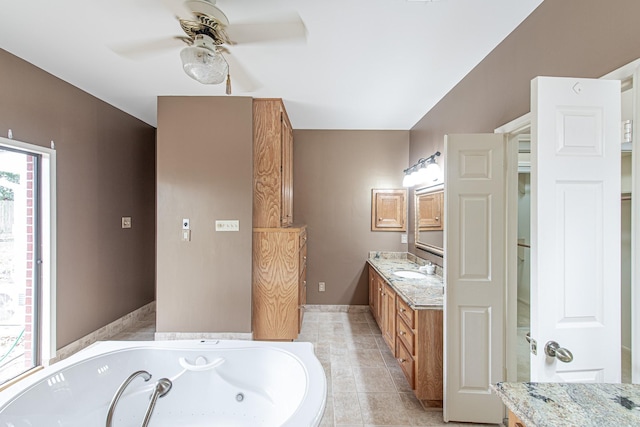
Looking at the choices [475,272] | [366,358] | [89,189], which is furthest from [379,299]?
[89,189]

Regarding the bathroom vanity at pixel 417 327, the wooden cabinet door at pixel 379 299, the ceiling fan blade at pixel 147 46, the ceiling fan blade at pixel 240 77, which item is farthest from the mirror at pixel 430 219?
the ceiling fan blade at pixel 147 46

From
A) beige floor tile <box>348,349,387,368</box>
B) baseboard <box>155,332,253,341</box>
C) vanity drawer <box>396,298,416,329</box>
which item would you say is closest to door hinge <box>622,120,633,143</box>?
vanity drawer <box>396,298,416,329</box>

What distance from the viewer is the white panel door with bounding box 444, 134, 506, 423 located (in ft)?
5.98

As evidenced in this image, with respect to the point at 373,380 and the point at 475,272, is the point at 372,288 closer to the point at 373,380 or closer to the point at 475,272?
the point at 373,380

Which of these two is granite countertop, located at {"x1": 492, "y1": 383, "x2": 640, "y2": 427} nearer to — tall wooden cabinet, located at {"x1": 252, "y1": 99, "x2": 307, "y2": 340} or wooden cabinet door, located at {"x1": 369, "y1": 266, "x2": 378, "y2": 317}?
tall wooden cabinet, located at {"x1": 252, "y1": 99, "x2": 307, "y2": 340}

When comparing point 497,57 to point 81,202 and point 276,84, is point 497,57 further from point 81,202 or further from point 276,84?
point 81,202

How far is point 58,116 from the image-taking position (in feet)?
8.28

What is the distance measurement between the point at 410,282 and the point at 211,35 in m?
2.54

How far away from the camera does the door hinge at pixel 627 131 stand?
106cm

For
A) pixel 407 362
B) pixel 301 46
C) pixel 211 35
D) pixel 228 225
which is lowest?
pixel 407 362

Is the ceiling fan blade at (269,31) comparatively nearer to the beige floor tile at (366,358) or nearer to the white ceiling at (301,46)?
the white ceiling at (301,46)

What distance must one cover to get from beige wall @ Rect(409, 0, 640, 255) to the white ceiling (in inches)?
4.7

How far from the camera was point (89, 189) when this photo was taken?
2873mm

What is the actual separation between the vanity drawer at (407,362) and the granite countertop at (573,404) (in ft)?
4.46
